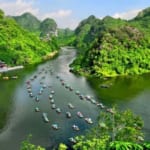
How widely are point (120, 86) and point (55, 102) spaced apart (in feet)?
101

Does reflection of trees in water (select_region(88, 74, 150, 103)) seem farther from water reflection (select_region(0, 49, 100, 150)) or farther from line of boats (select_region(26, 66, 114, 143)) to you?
line of boats (select_region(26, 66, 114, 143))

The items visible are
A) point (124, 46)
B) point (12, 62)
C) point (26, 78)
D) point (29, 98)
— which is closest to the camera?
point (29, 98)

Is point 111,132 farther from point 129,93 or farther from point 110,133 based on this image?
point 129,93

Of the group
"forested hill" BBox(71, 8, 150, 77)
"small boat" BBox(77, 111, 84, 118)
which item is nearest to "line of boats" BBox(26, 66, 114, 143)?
"small boat" BBox(77, 111, 84, 118)

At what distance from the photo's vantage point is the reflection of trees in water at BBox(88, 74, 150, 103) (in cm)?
10657

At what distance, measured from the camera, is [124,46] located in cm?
15950

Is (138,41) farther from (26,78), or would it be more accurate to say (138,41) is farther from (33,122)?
(33,122)

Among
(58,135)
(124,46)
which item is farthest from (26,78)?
(58,135)

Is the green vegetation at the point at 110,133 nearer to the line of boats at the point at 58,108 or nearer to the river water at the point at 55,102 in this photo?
the line of boats at the point at 58,108

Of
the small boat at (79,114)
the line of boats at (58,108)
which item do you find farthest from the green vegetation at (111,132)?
the small boat at (79,114)

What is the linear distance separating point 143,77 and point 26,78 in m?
46.6

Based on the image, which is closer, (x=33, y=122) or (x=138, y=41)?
(x=33, y=122)

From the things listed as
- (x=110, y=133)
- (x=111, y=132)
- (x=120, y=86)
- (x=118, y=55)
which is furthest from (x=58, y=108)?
(x=118, y=55)

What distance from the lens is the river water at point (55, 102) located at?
7462 cm
